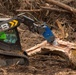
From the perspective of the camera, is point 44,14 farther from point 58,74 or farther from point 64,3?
point 58,74

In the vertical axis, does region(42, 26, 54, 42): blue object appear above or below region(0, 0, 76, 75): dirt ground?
above

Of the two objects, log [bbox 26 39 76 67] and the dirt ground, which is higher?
log [bbox 26 39 76 67]

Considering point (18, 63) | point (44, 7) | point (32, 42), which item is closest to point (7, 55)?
point (18, 63)

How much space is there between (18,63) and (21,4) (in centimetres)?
386

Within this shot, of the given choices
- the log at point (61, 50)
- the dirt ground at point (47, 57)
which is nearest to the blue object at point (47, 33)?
the log at point (61, 50)

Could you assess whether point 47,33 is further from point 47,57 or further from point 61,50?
point 47,57

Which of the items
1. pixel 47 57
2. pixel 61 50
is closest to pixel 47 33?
pixel 61 50

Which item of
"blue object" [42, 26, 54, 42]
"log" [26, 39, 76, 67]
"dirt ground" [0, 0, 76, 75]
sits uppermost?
"blue object" [42, 26, 54, 42]

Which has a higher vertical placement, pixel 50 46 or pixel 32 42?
pixel 50 46

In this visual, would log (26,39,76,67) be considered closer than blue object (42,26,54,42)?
No

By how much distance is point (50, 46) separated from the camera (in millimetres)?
6602

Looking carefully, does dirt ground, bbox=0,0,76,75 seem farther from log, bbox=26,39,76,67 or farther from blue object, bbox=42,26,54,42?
blue object, bbox=42,26,54,42

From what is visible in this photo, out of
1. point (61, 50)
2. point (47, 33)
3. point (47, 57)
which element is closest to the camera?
point (47, 33)

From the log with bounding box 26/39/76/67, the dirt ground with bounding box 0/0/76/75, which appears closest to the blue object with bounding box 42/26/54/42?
the log with bounding box 26/39/76/67
